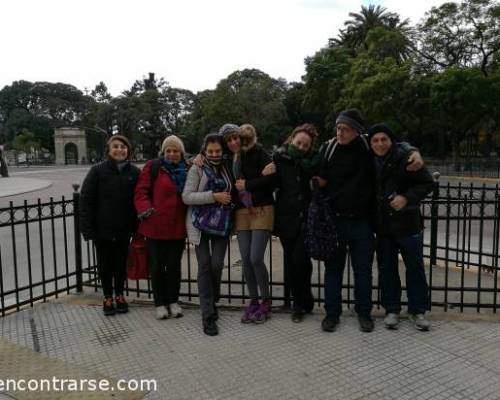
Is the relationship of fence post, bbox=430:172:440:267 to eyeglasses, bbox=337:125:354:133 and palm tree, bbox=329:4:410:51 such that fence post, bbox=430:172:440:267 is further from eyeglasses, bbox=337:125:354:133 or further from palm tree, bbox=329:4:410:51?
palm tree, bbox=329:4:410:51

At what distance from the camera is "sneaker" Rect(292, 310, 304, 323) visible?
14.2ft

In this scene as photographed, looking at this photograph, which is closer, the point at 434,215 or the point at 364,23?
the point at 434,215

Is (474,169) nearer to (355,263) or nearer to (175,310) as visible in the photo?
(355,263)

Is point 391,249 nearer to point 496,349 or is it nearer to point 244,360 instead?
point 496,349

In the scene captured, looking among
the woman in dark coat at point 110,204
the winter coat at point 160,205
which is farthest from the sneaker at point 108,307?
the winter coat at point 160,205

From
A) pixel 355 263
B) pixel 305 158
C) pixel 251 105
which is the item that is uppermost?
pixel 251 105

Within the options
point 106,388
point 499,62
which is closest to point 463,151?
point 499,62

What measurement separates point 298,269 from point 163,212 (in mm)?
1419

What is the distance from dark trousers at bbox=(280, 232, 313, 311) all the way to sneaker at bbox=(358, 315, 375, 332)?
56 cm

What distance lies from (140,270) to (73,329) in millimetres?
824

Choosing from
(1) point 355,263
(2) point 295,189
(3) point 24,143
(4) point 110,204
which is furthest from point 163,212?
(3) point 24,143

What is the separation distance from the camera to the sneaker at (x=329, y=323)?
407 cm

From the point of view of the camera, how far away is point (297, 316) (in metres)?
4.35

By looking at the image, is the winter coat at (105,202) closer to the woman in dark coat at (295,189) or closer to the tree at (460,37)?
the woman in dark coat at (295,189)
